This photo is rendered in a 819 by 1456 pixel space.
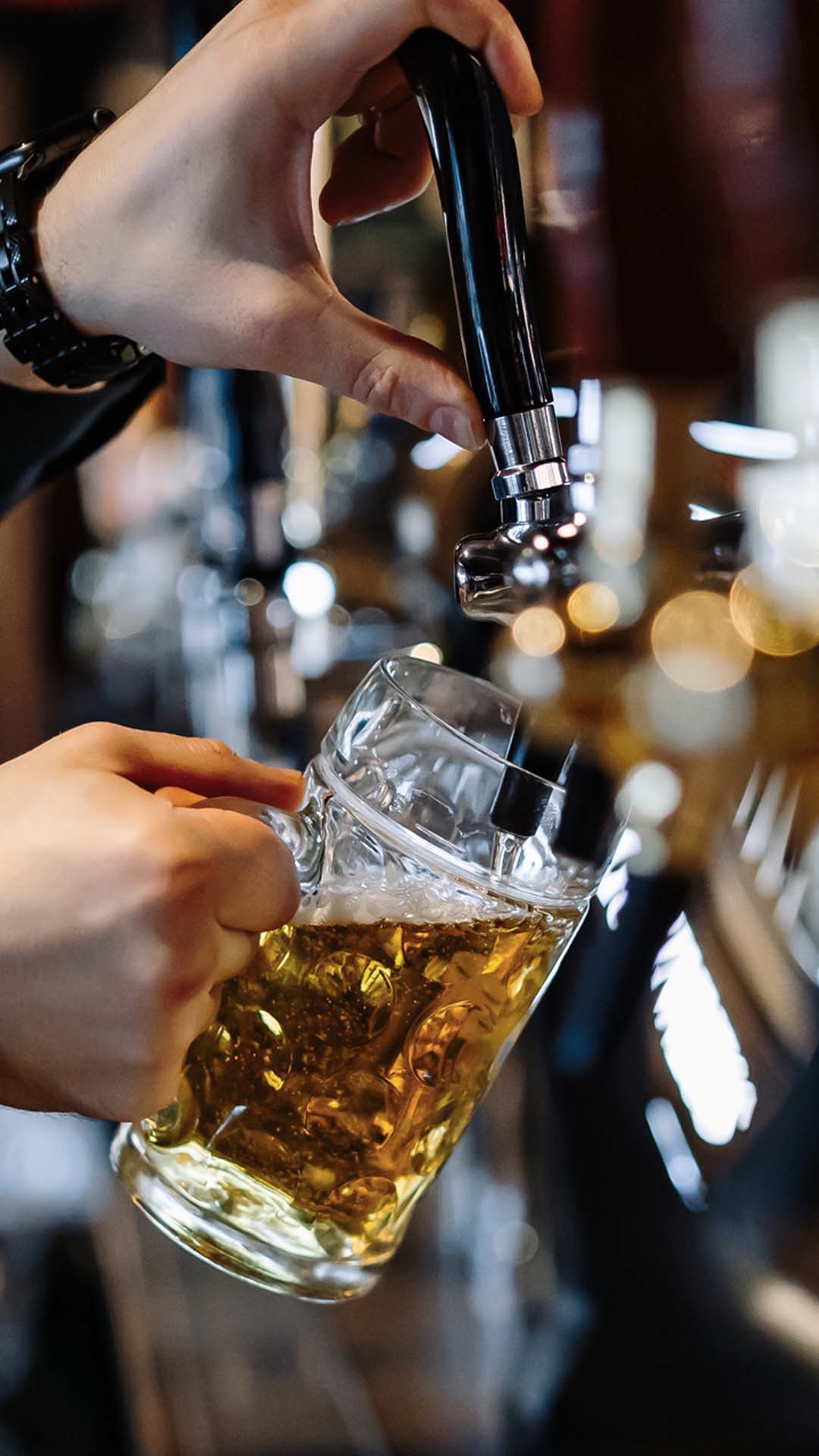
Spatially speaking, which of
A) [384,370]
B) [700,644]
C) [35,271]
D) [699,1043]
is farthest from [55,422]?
[699,1043]

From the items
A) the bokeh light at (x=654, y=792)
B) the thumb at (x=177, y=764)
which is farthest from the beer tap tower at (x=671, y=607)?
the thumb at (x=177, y=764)

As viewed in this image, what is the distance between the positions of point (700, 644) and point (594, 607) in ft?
0.28

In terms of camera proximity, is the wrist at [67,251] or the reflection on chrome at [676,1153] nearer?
the wrist at [67,251]

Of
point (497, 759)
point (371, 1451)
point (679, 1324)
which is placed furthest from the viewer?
point (371, 1451)

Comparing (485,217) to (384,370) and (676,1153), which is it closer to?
(384,370)

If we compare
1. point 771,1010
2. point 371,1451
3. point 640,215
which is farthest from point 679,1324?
point 640,215

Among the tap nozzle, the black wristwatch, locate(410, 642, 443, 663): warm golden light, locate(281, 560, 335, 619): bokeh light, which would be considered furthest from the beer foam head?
locate(281, 560, 335, 619): bokeh light

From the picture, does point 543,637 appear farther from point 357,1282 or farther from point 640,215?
point 357,1282

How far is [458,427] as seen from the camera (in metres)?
0.57

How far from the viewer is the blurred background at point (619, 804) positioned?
0.72m

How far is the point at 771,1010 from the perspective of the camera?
73 cm

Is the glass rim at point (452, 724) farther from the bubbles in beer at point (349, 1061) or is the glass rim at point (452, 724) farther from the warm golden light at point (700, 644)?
the warm golden light at point (700, 644)

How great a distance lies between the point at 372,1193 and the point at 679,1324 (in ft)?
1.20

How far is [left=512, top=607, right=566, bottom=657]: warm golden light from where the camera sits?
89 cm
